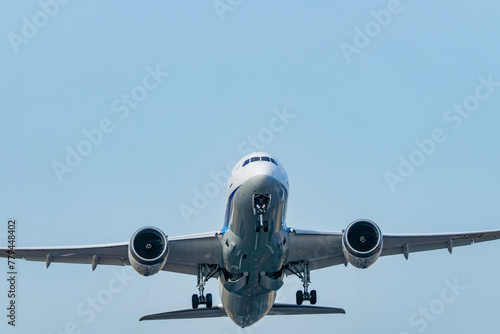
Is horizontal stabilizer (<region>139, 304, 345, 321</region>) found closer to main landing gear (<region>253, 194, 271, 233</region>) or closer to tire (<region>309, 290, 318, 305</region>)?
tire (<region>309, 290, 318, 305</region>)

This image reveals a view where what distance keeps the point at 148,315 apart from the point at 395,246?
1164cm

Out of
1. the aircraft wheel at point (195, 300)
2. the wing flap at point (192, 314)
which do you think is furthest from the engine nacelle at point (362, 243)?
the wing flap at point (192, 314)

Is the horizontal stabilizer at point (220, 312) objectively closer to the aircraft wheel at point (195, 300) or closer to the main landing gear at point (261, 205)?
the aircraft wheel at point (195, 300)

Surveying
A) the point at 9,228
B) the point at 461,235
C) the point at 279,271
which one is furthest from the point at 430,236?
the point at 9,228

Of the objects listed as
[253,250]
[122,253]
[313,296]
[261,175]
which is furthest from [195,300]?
[261,175]

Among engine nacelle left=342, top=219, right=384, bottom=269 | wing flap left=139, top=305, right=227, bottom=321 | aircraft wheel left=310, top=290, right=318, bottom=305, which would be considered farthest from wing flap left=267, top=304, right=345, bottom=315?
engine nacelle left=342, top=219, right=384, bottom=269

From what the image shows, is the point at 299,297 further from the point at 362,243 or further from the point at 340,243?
the point at 362,243

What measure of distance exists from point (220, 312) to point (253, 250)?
7.45 m

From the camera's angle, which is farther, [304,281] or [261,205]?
[304,281]

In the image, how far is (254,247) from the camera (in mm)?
28797

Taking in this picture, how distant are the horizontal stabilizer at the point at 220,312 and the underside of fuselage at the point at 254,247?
158 centimetres

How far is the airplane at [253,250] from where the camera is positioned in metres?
27.8

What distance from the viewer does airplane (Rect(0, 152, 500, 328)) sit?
91.1 feet

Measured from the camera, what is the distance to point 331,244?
3259cm
